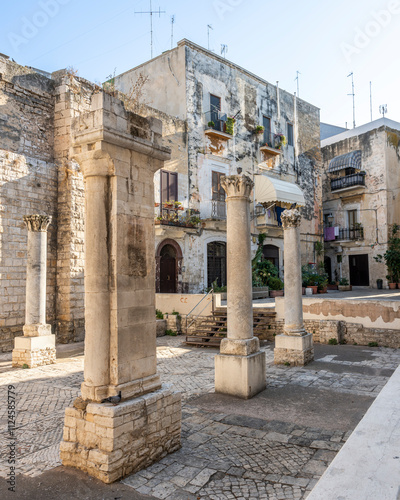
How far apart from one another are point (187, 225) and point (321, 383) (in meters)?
11.0

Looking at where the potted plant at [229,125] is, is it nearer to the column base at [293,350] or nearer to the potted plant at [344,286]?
the potted plant at [344,286]

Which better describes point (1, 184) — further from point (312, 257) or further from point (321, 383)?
point (312, 257)

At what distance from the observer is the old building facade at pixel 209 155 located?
17812 mm

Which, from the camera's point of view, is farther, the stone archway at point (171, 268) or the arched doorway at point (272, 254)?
the arched doorway at point (272, 254)

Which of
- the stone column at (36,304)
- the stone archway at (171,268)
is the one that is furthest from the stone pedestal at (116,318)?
the stone archway at (171,268)

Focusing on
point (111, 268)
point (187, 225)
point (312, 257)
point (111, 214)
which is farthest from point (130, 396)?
point (312, 257)

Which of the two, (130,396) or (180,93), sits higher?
(180,93)

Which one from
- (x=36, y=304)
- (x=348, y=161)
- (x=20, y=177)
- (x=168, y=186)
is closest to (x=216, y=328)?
(x=36, y=304)

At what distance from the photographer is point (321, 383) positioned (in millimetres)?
7566

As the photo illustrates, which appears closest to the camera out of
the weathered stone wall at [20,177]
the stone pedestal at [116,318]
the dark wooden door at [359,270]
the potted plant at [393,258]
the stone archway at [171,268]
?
the stone pedestal at [116,318]

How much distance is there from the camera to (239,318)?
697 cm

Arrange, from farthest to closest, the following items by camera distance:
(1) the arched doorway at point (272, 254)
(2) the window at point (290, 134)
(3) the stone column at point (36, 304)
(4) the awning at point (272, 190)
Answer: (2) the window at point (290, 134) → (1) the arched doorway at point (272, 254) → (4) the awning at point (272, 190) → (3) the stone column at point (36, 304)

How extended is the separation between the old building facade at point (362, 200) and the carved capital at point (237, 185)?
20.1 meters

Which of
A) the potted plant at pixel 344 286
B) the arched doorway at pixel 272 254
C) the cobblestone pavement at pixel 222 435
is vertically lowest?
the cobblestone pavement at pixel 222 435
